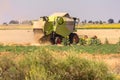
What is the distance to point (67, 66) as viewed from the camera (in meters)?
12.7

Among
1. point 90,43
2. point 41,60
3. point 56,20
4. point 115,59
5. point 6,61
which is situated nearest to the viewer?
point 41,60

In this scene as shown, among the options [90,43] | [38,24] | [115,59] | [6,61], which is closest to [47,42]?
[38,24]

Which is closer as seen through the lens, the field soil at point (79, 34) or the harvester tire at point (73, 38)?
the harvester tire at point (73, 38)

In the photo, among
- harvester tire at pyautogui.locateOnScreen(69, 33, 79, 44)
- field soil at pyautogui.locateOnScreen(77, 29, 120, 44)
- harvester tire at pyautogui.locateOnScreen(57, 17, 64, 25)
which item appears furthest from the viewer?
field soil at pyautogui.locateOnScreen(77, 29, 120, 44)

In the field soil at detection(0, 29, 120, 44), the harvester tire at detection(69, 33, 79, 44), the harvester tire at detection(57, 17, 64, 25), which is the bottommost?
the field soil at detection(0, 29, 120, 44)

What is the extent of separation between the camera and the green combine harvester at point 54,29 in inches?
1618

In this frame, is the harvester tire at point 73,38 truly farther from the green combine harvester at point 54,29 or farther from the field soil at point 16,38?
the field soil at point 16,38

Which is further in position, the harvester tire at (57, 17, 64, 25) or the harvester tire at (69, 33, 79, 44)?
the harvester tire at (57, 17, 64, 25)

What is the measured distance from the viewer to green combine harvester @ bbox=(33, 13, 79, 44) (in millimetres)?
41094

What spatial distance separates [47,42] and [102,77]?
28.8 metres

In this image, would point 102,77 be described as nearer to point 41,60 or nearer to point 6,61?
point 41,60

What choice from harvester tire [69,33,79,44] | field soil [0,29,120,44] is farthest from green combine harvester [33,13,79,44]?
field soil [0,29,120,44]

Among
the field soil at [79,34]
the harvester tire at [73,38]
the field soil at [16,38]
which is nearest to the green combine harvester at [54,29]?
the harvester tire at [73,38]

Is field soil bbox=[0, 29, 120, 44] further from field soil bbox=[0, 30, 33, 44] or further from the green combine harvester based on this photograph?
the green combine harvester
